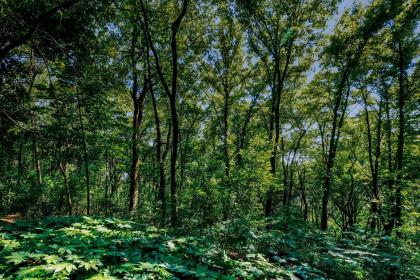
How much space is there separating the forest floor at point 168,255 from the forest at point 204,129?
0.04 metres

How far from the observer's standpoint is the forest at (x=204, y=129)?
451cm

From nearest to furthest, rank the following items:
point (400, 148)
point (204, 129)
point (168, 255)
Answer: point (168, 255) → point (400, 148) → point (204, 129)

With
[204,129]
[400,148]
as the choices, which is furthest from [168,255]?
[204,129]

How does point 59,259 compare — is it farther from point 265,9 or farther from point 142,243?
point 265,9

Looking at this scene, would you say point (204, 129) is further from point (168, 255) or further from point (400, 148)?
point (168, 255)

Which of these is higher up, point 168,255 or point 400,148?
point 400,148

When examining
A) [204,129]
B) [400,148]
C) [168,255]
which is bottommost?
[168,255]

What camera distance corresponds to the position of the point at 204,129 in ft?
78.5

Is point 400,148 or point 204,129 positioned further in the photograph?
point 204,129

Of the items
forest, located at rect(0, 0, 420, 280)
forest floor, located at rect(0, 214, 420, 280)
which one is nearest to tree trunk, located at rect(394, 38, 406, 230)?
forest, located at rect(0, 0, 420, 280)

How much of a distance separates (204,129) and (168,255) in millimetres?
20035

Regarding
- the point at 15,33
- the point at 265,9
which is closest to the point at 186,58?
the point at 265,9

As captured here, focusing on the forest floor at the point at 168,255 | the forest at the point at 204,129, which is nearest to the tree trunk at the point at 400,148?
the forest at the point at 204,129

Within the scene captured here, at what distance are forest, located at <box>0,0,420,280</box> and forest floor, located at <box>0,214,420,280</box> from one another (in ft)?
0.13
